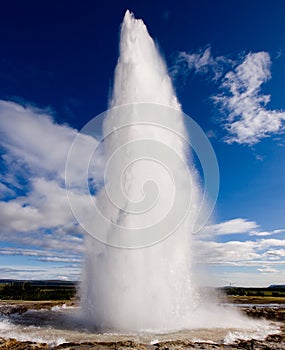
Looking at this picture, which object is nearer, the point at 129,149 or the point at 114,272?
the point at 114,272

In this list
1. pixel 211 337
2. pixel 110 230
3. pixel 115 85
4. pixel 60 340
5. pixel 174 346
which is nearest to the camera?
pixel 174 346

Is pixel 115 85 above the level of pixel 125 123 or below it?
above

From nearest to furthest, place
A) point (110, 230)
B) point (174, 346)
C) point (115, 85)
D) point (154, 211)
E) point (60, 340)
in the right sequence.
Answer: point (174, 346) → point (60, 340) → point (110, 230) → point (154, 211) → point (115, 85)

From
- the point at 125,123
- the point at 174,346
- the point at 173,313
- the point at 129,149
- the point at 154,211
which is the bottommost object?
the point at 174,346

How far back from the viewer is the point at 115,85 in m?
33.1

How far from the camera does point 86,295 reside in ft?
87.0

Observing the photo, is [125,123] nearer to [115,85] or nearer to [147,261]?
[115,85]

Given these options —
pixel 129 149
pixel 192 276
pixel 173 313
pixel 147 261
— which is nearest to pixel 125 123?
pixel 129 149

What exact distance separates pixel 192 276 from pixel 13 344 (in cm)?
1471

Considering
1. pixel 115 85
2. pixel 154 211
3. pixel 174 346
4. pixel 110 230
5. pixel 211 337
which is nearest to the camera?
pixel 174 346

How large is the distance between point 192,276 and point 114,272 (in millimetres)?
7189

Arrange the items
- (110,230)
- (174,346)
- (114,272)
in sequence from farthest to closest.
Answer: (110,230), (114,272), (174,346)

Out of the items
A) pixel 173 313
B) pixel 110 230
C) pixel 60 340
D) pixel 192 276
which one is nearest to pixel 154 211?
pixel 110 230

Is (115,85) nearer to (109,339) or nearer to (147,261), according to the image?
(147,261)
